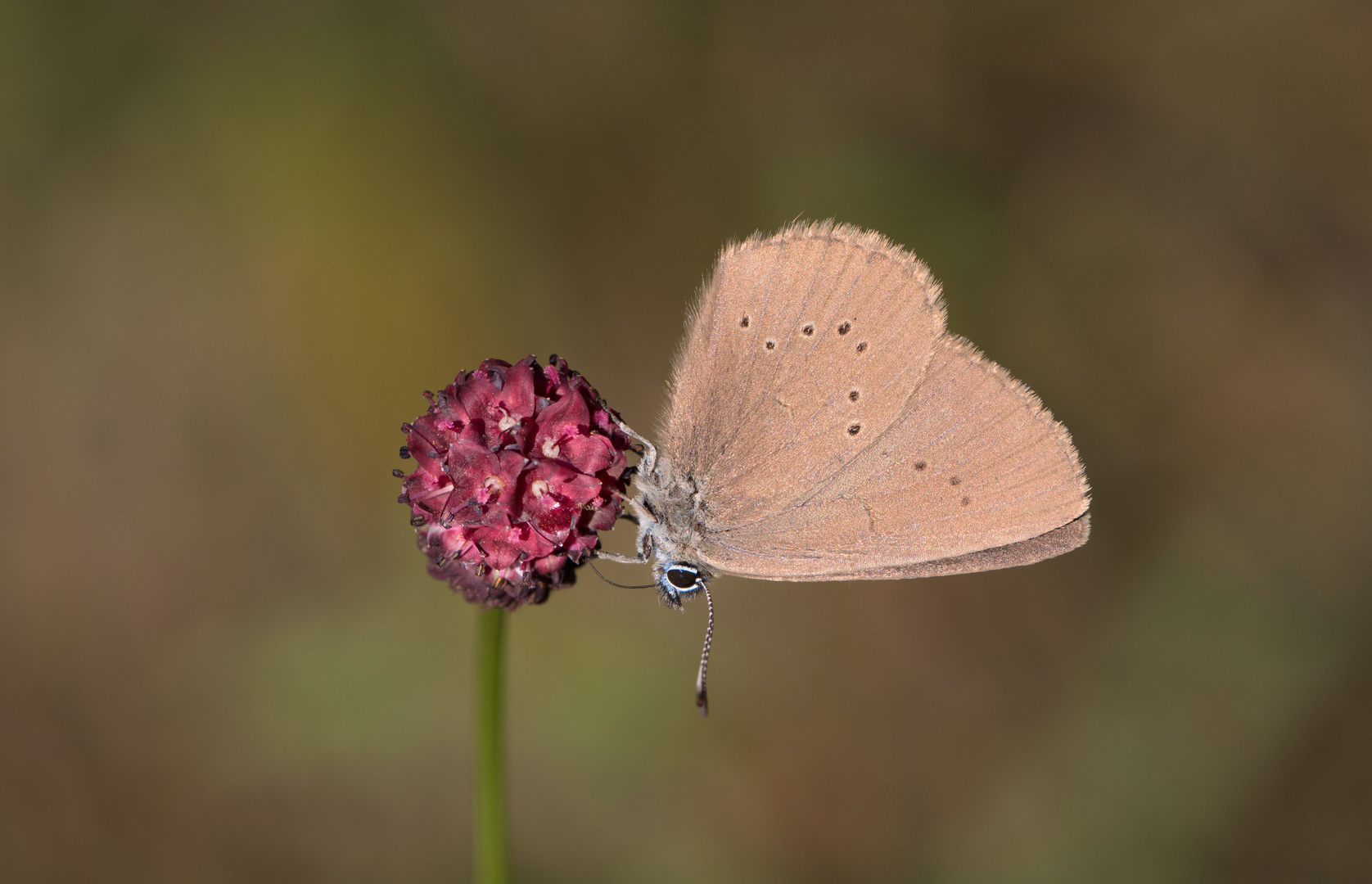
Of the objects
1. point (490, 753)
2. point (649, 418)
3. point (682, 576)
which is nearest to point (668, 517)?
point (682, 576)

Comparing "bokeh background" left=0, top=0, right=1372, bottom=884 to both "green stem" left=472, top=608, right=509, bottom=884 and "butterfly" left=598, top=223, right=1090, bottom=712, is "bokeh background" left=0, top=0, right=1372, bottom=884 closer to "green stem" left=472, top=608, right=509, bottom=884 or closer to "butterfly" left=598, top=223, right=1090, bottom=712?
"green stem" left=472, top=608, right=509, bottom=884

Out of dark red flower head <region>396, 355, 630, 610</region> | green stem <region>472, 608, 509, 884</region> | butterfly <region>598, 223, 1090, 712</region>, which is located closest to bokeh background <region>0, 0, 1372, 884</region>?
green stem <region>472, 608, 509, 884</region>

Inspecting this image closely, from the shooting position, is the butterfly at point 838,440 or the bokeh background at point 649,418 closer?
the butterfly at point 838,440

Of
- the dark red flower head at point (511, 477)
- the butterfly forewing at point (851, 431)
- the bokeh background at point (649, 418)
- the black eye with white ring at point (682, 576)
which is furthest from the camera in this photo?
the bokeh background at point (649, 418)

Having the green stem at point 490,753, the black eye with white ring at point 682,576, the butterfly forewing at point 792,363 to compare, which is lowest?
the green stem at point 490,753

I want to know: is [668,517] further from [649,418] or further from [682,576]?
[649,418]

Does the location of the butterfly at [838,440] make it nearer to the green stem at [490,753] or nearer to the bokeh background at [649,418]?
the green stem at [490,753]

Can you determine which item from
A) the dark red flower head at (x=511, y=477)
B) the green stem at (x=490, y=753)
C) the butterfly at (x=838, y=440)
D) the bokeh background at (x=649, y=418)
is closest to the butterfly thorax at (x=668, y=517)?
the butterfly at (x=838, y=440)
